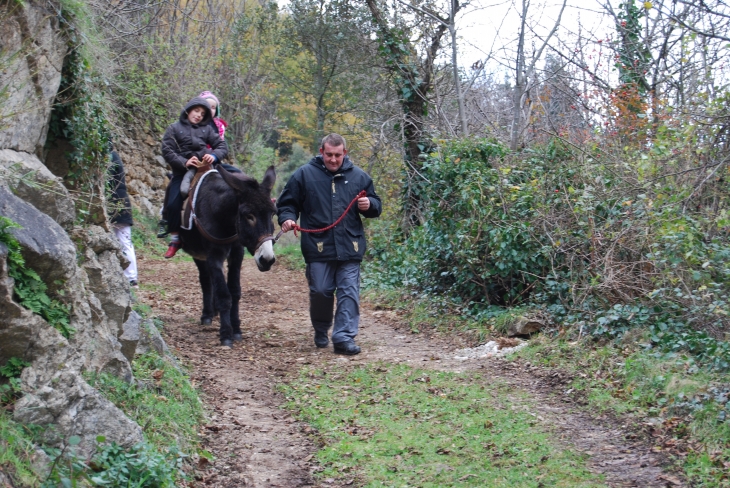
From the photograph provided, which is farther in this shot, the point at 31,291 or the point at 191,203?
the point at 191,203

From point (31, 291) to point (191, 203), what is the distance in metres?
4.57

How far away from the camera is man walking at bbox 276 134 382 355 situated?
7.37 m

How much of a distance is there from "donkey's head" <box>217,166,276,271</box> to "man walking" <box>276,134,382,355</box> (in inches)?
6.5

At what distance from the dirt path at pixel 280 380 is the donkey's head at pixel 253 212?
1.12 meters

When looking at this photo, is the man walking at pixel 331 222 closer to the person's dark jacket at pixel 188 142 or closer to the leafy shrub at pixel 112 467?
Result: the person's dark jacket at pixel 188 142

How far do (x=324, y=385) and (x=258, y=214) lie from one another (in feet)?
6.90

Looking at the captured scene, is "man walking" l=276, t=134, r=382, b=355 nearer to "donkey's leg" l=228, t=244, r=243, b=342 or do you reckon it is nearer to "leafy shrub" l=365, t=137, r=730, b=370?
"donkey's leg" l=228, t=244, r=243, b=342

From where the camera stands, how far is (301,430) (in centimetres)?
516

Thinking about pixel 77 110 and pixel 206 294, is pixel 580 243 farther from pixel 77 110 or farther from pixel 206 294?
pixel 77 110

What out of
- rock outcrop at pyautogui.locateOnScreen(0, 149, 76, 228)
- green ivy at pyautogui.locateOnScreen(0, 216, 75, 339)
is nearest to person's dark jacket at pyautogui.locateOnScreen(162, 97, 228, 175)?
rock outcrop at pyautogui.locateOnScreen(0, 149, 76, 228)

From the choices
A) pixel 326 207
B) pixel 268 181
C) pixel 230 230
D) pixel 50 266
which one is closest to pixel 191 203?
pixel 230 230

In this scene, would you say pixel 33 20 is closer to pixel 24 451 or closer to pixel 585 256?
pixel 24 451

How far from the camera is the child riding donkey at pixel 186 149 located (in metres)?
8.50

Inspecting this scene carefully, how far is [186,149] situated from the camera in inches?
341
